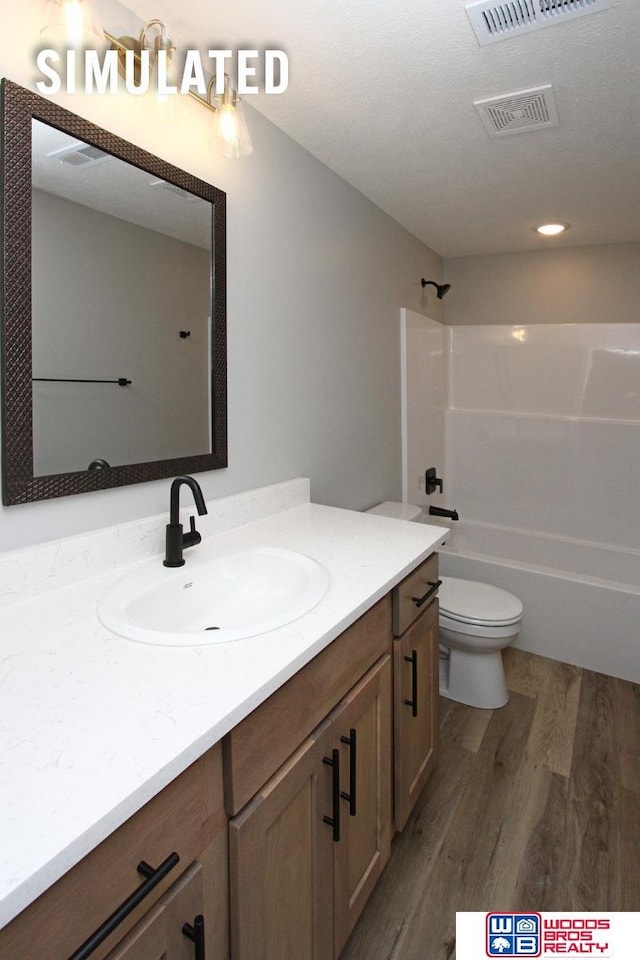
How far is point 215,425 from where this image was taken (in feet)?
5.11

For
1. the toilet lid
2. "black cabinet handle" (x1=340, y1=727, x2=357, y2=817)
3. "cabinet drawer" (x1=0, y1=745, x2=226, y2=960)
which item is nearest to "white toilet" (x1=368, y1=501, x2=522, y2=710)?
the toilet lid

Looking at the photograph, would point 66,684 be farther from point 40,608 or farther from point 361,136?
point 361,136

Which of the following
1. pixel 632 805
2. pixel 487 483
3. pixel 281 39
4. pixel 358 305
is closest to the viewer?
pixel 281 39

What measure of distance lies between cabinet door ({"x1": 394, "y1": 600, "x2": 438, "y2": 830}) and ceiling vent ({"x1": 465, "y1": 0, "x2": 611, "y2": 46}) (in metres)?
1.52

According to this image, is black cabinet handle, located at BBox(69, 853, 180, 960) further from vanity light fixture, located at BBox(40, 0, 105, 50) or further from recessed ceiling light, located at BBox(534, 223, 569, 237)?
recessed ceiling light, located at BBox(534, 223, 569, 237)

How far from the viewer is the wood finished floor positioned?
1396mm

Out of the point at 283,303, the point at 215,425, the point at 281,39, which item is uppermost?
the point at 281,39

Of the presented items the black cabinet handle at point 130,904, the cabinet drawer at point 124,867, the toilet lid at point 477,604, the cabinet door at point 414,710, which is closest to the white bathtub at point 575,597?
the toilet lid at point 477,604

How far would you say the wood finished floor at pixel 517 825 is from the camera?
1396 mm

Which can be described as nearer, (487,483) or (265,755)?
(265,755)

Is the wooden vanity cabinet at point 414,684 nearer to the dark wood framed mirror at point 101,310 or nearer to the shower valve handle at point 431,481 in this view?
the dark wood framed mirror at point 101,310

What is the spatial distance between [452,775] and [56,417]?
68.9 inches

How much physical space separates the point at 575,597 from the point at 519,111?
2074 mm

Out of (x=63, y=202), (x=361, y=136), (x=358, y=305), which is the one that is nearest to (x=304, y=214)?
(x=361, y=136)
